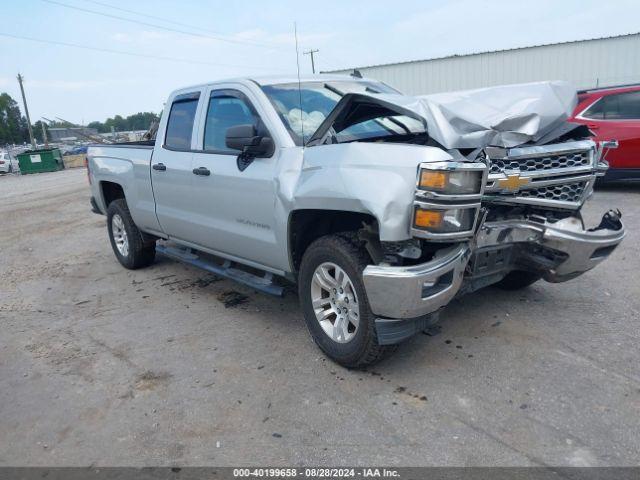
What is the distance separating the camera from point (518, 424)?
9.25ft

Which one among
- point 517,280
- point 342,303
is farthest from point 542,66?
point 342,303

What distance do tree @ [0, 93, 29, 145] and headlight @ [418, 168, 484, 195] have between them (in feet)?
322

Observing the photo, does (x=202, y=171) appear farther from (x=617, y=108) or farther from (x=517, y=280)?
(x=617, y=108)

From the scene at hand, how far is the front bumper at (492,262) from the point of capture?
2.93 metres

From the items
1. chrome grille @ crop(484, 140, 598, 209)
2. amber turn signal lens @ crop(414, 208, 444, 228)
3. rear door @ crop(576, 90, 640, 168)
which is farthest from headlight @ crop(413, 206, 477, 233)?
rear door @ crop(576, 90, 640, 168)

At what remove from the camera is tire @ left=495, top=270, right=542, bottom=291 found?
4418 millimetres

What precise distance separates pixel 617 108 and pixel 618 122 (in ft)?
0.85

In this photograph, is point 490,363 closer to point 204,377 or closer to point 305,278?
point 305,278

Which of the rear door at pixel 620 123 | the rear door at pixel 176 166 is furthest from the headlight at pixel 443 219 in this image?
the rear door at pixel 620 123

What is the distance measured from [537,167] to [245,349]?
2414mm

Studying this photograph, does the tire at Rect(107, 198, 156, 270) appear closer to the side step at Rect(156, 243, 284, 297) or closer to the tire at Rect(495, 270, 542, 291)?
the side step at Rect(156, 243, 284, 297)

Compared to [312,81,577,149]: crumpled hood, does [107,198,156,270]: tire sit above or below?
below

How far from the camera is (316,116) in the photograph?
4.04 metres

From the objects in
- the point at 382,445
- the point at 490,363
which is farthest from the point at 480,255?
the point at 382,445
